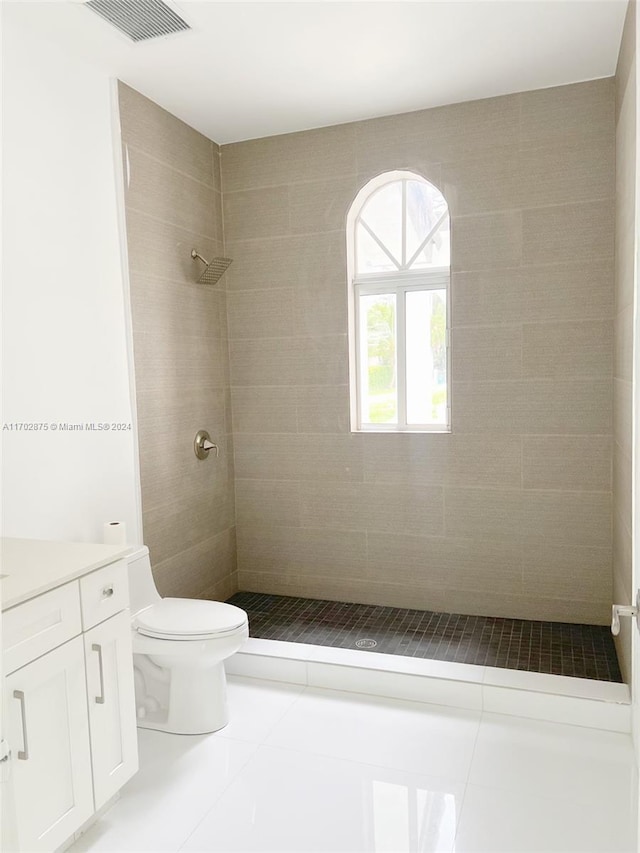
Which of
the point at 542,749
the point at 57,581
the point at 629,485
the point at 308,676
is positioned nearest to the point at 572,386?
the point at 629,485

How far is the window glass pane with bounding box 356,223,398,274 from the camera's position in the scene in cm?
346

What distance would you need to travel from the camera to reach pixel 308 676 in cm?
278

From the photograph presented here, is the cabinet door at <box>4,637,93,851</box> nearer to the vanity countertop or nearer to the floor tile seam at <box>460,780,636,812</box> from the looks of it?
the vanity countertop

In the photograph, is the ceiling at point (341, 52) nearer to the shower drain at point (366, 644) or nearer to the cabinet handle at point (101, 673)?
the cabinet handle at point (101, 673)

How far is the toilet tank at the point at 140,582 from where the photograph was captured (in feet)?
8.50

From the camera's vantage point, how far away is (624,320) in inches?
96.5

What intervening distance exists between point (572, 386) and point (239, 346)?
172 cm

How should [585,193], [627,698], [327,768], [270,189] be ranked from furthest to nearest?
1. [270,189]
2. [585,193]
3. [627,698]
4. [327,768]

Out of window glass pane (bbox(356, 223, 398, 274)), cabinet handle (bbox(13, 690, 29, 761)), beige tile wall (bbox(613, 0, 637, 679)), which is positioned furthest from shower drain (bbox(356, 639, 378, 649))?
window glass pane (bbox(356, 223, 398, 274))

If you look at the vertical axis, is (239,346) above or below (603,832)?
above

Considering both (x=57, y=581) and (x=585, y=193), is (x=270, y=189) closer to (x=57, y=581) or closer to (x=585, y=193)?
(x=585, y=193)

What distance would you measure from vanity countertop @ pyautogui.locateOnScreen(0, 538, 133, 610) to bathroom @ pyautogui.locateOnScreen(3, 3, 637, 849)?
295 millimetres

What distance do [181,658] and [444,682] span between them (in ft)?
3.32

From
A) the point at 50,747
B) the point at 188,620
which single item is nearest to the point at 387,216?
the point at 188,620
